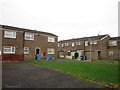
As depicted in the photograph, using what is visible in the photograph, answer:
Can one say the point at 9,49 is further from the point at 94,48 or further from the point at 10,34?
the point at 94,48

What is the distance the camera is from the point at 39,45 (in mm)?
24797

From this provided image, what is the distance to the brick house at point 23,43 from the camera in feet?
63.3

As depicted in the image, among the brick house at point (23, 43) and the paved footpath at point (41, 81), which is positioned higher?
the brick house at point (23, 43)

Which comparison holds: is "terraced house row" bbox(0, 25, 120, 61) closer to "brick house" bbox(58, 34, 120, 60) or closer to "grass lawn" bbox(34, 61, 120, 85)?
"brick house" bbox(58, 34, 120, 60)

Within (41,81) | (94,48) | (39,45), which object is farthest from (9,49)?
(94,48)

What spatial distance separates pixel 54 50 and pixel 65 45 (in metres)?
14.6

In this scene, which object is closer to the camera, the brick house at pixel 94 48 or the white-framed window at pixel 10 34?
the white-framed window at pixel 10 34

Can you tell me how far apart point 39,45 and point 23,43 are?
13.1 feet

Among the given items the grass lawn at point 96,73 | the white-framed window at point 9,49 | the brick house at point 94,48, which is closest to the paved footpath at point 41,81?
the grass lawn at point 96,73

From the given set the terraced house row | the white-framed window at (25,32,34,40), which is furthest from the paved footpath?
the white-framed window at (25,32,34,40)

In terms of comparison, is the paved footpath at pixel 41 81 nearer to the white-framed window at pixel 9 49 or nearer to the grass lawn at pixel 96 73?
the grass lawn at pixel 96 73

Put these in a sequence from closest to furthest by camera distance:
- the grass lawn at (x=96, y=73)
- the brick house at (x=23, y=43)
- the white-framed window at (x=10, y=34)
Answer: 1. the grass lawn at (x=96, y=73)
2. the brick house at (x=23, y=43)
3. the white-framed window at (x=10, y=34)

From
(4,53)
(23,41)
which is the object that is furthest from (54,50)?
(4,53)

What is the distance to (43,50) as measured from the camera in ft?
83.5
